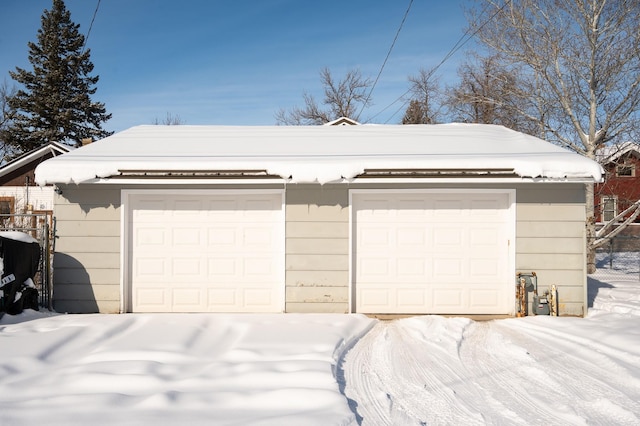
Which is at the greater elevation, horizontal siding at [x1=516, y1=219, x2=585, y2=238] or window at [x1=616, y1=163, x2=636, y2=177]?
window at [x1=616, y1=163, x2=636, y2=177]

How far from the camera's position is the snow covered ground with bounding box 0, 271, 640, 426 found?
3398mm

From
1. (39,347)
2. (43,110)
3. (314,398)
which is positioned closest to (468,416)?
(314,398)

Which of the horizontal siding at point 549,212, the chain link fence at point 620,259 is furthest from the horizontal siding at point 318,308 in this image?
the chain link fence at point 620,259

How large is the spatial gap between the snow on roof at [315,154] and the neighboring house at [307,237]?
6 centimetres

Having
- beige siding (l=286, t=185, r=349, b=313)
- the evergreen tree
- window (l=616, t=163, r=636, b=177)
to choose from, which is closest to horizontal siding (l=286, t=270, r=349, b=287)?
beige siding (l=286, t=185, r=349, b=313)

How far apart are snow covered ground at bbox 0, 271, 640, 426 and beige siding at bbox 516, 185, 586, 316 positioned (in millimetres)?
591

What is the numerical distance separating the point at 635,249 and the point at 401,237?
1788 centimetres

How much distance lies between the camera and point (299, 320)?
253 inches

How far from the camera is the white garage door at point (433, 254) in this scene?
23.3ft

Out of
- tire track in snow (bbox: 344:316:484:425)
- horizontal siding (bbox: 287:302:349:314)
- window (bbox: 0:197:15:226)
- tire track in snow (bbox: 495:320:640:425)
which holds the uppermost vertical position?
window (bbox: 0:197:15:226)

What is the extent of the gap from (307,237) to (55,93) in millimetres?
27183

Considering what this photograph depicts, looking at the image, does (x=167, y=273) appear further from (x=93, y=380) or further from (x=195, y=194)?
(x=93, y=380)

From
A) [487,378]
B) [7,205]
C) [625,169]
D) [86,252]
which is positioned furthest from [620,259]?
[7,205]

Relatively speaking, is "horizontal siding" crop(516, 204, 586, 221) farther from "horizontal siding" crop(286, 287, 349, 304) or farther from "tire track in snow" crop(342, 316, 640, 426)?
"horizontal siding" crop(286, 287, 349, 304)
